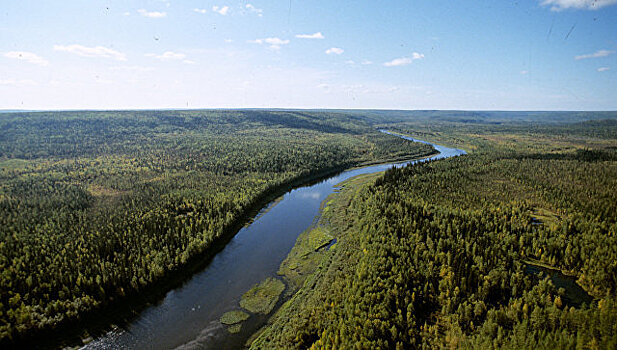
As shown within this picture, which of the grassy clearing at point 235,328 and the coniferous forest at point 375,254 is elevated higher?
the coniferous forest at point 375,254

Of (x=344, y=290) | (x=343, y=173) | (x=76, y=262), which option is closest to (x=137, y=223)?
(x=76, y=262)

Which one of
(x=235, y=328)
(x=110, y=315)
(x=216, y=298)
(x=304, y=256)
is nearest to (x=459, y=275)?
(x=304, y=256)

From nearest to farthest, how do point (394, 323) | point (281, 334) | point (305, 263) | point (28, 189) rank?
1. point (394, 323)
2. point (281, 334)
3. point (305, 263)
4. point (28, 189)

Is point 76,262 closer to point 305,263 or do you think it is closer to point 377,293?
point 305,263

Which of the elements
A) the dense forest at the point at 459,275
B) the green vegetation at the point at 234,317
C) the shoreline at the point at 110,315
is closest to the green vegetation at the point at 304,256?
the dense forest at the point at 459,275

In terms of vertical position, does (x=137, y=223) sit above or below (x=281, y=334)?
above

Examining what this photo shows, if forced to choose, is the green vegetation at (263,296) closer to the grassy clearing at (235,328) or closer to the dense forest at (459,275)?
the dense forest at (459,275)

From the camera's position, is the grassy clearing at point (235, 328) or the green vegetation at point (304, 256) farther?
the green vegetation at point (304, 256)
